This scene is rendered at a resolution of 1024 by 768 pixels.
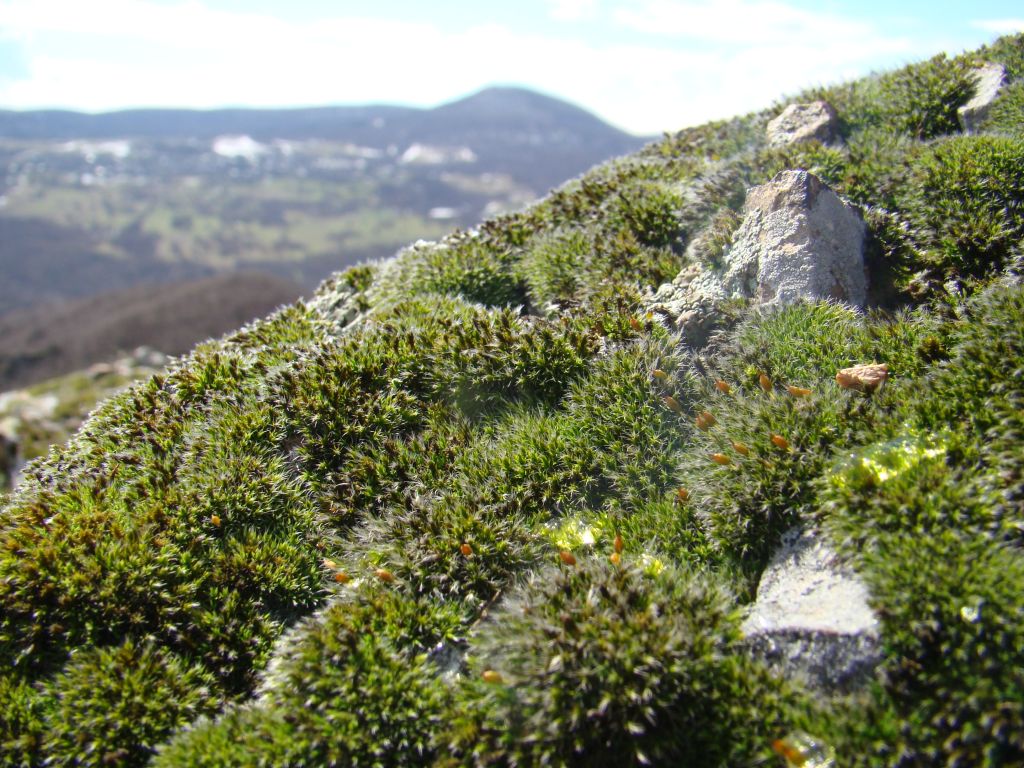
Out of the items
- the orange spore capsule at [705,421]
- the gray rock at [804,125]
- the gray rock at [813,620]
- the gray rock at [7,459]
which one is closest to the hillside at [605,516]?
the gray rock at [813,620]

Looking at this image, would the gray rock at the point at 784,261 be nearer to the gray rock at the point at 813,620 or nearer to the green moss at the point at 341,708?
the gray rock at the point at 813,620

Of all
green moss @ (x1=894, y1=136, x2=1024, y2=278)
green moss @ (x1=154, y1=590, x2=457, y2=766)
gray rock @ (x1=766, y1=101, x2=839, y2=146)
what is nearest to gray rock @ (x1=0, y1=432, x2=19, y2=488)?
green moss @ (x1=154, y1=590, x2=457, y2=766)

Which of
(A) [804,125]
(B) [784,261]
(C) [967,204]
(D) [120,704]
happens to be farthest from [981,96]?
(D) [120,704]

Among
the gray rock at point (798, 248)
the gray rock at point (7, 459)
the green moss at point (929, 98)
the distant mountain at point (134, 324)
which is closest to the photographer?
the gray rock at point (798, 248)

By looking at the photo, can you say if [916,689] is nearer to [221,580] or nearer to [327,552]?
[327,552]

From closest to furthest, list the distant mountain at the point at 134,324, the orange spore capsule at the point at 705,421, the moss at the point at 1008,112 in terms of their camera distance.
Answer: the orange spore capsule at the point at 705,421 < the moss at the point at 1008,112 < the distant mountain at the point at 134,324

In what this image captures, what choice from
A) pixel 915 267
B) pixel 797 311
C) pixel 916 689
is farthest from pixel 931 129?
pixel 916 689
